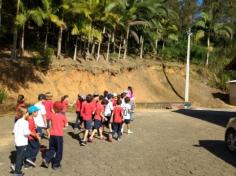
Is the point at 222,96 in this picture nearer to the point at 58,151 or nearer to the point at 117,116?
the point at 117,116

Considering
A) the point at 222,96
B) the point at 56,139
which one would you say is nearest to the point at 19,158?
the point at 56,139

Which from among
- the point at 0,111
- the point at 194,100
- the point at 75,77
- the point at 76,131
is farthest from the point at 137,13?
the point at 76,131

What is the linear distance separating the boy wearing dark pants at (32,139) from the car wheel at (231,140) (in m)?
6.28

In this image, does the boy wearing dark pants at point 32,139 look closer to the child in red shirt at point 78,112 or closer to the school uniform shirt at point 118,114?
the school uniform shirt at point 118,114

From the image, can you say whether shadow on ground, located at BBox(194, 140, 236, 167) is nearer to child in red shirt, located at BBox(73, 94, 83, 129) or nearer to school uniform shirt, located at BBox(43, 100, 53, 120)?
child in red shirt, located at BBox(73, 94, 83, 129)

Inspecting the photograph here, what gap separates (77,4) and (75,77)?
6178 millimetres

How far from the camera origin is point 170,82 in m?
52.0

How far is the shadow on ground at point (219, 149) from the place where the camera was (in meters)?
14.1

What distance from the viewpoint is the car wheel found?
591 inches

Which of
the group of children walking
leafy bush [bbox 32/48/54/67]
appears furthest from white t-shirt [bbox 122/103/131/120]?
leafy bush [bbox 32/48/54/67]

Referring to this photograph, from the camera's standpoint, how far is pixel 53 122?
12.5 m

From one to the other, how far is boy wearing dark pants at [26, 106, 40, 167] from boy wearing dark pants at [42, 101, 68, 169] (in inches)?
13.5

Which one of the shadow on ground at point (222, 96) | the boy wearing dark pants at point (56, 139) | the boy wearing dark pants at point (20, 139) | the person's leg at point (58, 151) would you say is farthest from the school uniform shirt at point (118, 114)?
the shadow on ground at point (222, 96)

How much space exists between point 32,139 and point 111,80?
31.3 m
